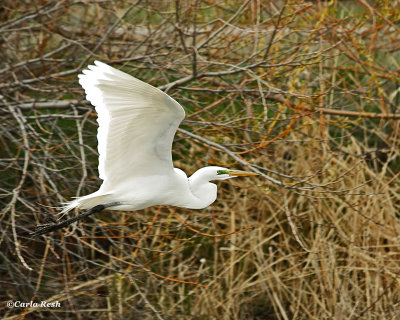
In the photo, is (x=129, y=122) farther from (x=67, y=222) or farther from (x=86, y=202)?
(x=67, y=222)

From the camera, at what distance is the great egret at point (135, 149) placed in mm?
2547

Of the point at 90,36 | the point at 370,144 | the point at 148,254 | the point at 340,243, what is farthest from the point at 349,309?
the point at 90,36

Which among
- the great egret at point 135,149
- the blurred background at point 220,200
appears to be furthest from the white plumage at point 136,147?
the blurred background at point 220,200

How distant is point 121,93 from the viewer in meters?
2.60

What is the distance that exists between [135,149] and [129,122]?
7.6 inches

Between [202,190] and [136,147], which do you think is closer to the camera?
[136,147]

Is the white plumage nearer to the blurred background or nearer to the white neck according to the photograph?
the white neck

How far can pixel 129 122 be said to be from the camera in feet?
8.86
